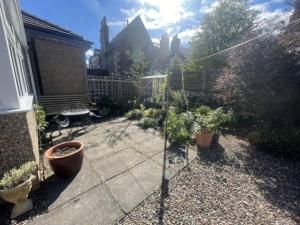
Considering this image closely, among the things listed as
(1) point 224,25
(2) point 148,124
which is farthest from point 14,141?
(1) point 224,25

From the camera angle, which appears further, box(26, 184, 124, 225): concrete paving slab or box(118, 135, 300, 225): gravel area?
box(118, 135, 300, 225): gravel area

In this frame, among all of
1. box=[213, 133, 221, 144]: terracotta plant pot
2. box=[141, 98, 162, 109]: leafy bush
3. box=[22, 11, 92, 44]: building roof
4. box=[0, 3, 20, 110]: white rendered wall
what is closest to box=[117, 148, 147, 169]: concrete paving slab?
box=[213, 133, 221, 144]: terracotta plant pot

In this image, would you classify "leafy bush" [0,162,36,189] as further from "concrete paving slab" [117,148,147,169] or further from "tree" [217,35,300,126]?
"tree" [217,35,300,126]

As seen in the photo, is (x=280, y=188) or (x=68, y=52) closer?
(x=280, y=188)

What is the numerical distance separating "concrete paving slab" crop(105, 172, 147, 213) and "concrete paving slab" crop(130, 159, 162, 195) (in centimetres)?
9

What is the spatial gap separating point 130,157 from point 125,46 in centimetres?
1493

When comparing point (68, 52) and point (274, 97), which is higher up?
point (68, 52)

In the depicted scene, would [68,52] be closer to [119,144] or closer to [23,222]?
[119,144]

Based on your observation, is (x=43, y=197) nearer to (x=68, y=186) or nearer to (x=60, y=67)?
(x=68, y=186)

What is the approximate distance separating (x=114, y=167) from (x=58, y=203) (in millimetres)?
1062

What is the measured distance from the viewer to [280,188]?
2.43m

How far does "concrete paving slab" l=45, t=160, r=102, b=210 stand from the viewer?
6.96ft

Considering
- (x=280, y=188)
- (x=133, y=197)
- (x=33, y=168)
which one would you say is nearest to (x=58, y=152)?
(x=33, y=168)

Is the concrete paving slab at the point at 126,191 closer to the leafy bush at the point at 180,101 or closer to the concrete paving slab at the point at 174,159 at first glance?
the concrete paving slab at the point at 174,159
